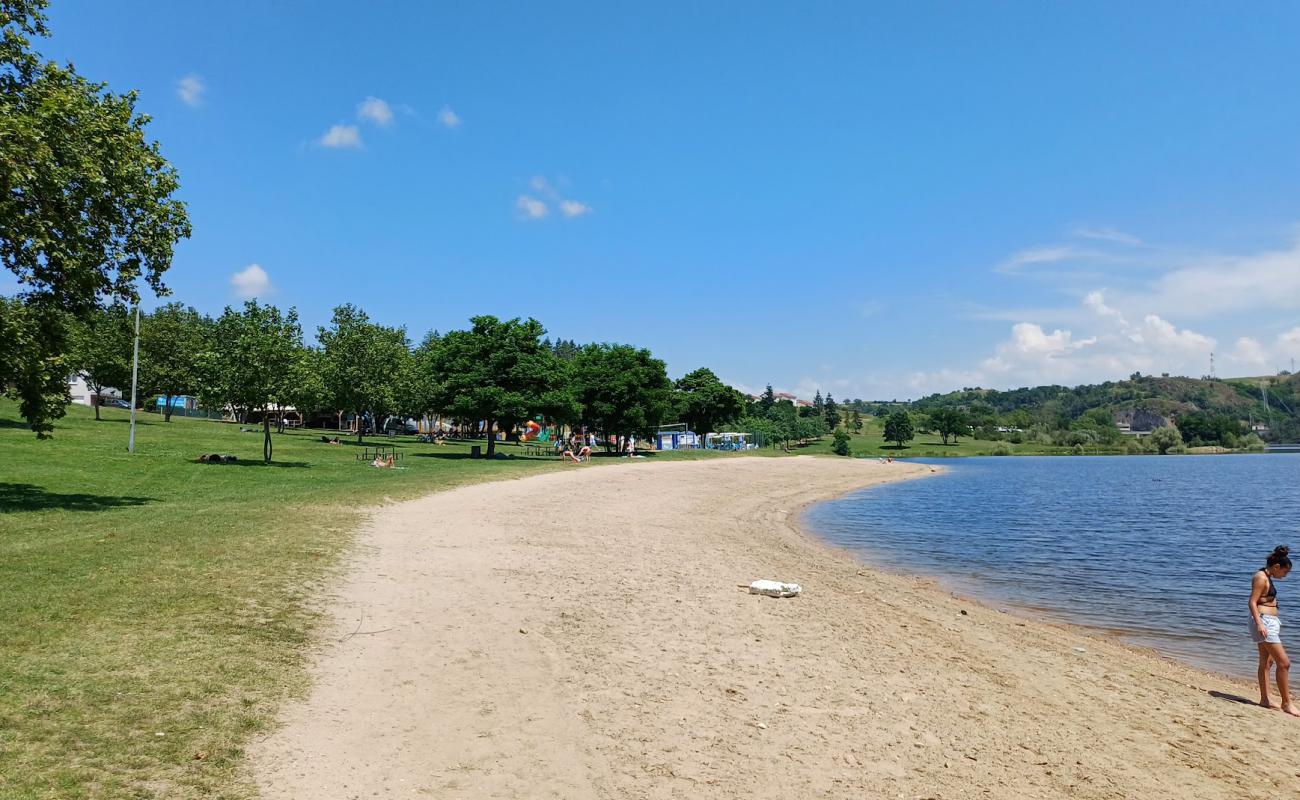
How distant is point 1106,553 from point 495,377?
1730 inches

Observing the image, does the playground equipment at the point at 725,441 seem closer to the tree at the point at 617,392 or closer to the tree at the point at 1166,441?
the tree at the point at 617,392

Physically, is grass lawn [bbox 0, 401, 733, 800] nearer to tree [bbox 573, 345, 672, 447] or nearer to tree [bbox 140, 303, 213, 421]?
tree [bbox 573, 345, 672, 447]

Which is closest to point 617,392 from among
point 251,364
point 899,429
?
point 251,364

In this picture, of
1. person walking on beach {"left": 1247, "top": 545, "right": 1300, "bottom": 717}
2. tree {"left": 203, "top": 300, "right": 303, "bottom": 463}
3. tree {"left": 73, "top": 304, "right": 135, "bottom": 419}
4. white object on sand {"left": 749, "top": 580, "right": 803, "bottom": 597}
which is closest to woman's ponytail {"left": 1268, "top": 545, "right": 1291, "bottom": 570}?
person walking on beach {"left": 1247, "top": 545, "right": 1300, "bottom": 717}

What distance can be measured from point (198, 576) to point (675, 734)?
8815 mm

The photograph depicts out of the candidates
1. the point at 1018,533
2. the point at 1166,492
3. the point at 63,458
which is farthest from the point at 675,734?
the point at 1166,492

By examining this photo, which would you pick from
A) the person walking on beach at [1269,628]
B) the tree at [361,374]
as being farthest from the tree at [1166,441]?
the person walking on beach at [1269,628]

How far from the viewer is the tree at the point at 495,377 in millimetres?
56438

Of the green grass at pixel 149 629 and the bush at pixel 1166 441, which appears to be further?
the bush at pixel 1166 441

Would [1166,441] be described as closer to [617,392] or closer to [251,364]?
[617,392]

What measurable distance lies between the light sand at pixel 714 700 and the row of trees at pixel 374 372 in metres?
17.9

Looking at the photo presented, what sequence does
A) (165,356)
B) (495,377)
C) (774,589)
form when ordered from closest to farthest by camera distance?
(774,589), (495,377), (165,356)

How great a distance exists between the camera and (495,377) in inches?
2291

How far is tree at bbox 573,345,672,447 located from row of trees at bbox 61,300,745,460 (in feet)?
0.40
